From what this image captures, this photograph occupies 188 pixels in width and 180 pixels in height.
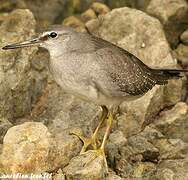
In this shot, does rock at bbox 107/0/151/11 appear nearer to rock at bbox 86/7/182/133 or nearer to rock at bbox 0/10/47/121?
rock at bbox 86/7/182/133

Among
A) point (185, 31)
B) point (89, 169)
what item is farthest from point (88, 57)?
point (185, 31)

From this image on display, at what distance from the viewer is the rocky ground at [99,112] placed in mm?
7973

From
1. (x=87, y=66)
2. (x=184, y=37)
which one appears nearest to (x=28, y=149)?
(x=87, y=66)

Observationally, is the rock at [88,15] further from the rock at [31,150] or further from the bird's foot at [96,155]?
the rock at [31,150]

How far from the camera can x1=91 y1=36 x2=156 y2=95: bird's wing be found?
319 inches

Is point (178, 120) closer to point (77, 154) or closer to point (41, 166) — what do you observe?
point (77, 154)

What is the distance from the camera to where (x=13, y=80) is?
32.6 feet

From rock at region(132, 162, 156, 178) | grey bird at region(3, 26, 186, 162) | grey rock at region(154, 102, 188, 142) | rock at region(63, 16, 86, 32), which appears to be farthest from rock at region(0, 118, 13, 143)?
rock at region(63, 16, 86, 32)

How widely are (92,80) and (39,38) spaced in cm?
102

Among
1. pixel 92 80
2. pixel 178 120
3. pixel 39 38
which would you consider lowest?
pixel 178 120

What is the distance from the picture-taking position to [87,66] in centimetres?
775

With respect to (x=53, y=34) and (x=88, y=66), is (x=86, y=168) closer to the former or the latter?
(x=88, y=66)

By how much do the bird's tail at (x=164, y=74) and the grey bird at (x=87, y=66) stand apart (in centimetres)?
73

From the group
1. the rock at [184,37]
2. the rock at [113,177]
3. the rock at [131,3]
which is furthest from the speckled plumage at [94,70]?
the rock at [131,3]
